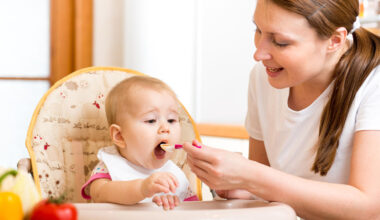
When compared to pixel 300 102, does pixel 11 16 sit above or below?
above

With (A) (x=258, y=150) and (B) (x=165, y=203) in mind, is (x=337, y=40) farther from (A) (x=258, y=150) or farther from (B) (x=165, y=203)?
(B) (x=165, y=203)

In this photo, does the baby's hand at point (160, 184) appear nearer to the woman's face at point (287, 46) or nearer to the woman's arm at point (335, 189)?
the woman's arm at point (335, 189)

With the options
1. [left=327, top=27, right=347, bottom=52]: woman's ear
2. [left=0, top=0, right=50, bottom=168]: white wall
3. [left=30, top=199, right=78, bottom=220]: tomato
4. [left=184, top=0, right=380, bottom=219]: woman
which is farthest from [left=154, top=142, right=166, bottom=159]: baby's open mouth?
[left=0, top=0, right=50, bottom=168]: white wall

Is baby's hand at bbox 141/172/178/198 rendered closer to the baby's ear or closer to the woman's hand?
the woman's hand

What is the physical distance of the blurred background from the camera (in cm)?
253

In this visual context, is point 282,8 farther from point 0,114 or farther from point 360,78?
point 0,114

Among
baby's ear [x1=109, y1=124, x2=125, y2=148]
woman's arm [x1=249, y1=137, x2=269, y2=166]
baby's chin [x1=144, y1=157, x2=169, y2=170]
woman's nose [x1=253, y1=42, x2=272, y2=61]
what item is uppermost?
woman's nose [x1=253, y1=42, x2=272, y2=61]

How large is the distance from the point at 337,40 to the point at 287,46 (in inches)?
5.9

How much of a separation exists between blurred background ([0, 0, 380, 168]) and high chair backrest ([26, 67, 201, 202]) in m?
0.92

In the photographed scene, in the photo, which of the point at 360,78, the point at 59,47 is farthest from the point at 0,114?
the point at 360,78

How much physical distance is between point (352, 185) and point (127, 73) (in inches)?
32.5

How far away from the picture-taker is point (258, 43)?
1328 mm

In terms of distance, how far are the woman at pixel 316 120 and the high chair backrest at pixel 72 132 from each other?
1.19 ft

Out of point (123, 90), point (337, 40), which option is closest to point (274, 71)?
point (337, 40)
